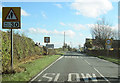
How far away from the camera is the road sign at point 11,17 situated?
10.9 meters

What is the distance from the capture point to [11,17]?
429 inches

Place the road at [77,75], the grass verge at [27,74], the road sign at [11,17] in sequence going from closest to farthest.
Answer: the grass verge at [27,74]
the road at [77,75]
the road sign at [11,17]

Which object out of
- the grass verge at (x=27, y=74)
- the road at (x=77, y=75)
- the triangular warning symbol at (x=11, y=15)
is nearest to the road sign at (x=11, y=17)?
the triangular warning symbol at (x=11, y=15)

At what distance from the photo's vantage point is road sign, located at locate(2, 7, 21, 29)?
10.9 meters

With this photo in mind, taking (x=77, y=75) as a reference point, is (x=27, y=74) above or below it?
above

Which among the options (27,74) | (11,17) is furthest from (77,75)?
(11,17)

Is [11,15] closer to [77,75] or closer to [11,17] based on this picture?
[11,17]

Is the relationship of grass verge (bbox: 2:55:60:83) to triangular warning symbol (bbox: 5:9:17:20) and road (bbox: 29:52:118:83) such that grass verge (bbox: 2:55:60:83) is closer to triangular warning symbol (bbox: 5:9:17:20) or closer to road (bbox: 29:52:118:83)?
road (bbox: 29:52:118:83)

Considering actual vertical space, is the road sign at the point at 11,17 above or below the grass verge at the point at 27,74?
above

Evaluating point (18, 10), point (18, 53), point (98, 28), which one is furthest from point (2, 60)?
point (98, 28)

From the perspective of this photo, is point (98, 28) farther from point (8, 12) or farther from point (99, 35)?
point (8, 12)

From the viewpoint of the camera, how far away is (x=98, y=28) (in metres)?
52.3

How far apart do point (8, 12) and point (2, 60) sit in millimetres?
3083

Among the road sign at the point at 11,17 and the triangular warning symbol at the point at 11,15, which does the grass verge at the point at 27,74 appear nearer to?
the road sign at the point at 11,17
